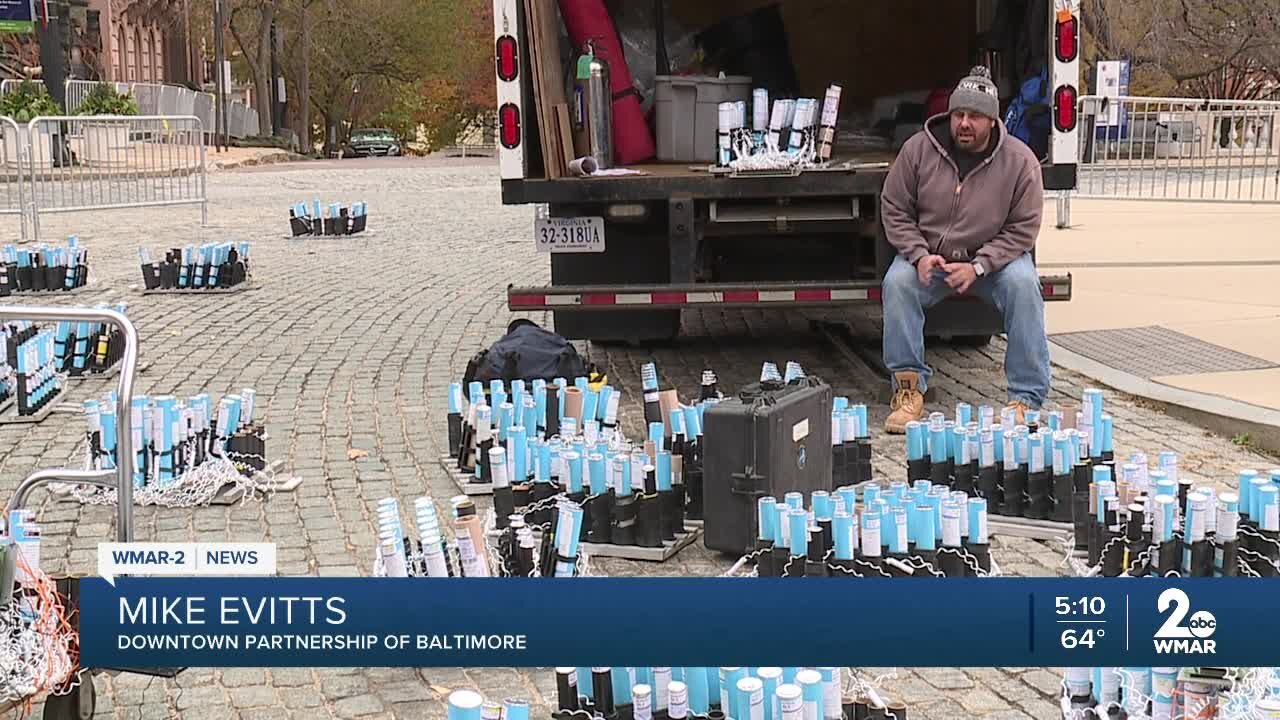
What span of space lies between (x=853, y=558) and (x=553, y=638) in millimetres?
2012

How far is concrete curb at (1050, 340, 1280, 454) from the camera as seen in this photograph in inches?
283

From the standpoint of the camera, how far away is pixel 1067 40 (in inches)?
330

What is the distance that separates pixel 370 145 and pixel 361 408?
5764 cm

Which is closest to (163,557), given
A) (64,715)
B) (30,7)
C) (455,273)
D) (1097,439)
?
(64,715)

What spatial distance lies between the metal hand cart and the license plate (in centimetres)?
381

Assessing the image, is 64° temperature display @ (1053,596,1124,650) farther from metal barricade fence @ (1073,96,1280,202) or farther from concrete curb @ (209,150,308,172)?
concrete curb @ (209,150,308,172)

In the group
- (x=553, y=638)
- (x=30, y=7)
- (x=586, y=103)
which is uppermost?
(x=30, y=7)

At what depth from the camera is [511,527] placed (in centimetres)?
493

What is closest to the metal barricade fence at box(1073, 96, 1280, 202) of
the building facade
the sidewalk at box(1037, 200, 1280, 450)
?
the sidewalk at box(1037, 200, 1280, 450)

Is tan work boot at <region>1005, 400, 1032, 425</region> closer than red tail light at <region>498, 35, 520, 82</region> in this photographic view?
Yes

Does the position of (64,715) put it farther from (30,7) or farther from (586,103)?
(30,7)

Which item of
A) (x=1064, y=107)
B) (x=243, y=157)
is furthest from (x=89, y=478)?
(x=243, y=157)

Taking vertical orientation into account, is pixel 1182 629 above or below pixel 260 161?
below

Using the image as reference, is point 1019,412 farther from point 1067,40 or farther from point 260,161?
point 260,161
